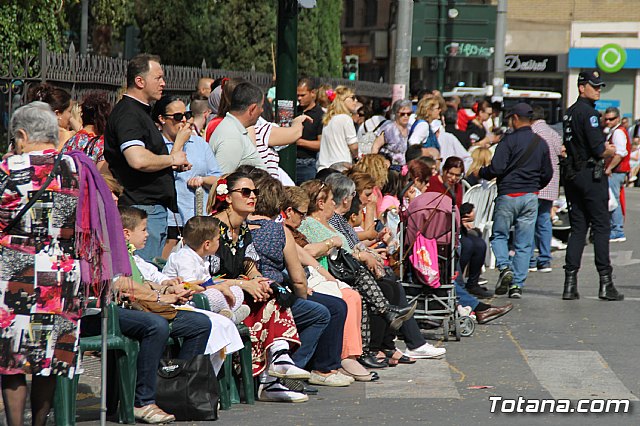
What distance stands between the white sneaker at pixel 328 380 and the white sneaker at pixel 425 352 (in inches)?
50.3

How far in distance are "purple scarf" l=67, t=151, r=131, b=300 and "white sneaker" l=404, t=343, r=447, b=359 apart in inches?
153

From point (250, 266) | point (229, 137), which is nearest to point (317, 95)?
point (229, 137)

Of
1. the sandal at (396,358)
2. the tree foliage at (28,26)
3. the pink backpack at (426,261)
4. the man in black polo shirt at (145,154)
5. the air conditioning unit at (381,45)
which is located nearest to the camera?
the man in black polo shirt at (145,154)

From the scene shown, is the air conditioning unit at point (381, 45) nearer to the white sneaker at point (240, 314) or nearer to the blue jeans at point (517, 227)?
the blue jeans at point (517, 227)

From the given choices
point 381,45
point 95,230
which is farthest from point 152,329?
point 381,45

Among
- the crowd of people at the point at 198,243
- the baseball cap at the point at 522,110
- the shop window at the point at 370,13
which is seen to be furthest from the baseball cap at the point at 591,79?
the shop window at the point at 370,13

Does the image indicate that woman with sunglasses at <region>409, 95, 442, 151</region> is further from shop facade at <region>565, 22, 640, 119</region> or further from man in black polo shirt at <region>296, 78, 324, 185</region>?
shop facade at <region>565, 22, 640, 119</region>

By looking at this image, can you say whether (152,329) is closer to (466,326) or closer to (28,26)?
(466,326)

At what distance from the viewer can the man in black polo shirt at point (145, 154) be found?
8422 millimetres

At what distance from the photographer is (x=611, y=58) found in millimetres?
53031

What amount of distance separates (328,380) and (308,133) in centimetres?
569

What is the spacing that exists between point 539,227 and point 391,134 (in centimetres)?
214

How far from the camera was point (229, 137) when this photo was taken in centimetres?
980

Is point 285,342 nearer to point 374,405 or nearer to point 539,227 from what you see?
point 374,405
